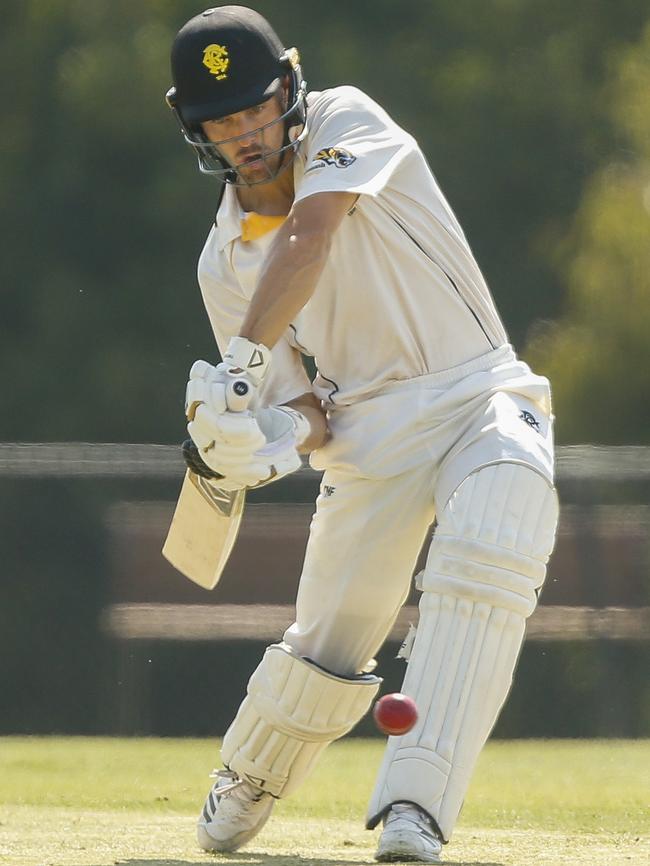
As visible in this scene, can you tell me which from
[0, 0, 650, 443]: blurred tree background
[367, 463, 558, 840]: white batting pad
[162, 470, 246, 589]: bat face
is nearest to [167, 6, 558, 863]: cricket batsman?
[367, 463, 558, 840]: white batting pad

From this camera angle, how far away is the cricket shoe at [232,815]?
3275 millimetres

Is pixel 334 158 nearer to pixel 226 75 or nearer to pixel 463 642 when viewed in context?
pixel 226 75

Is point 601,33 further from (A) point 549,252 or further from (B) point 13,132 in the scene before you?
(B) point 13,132

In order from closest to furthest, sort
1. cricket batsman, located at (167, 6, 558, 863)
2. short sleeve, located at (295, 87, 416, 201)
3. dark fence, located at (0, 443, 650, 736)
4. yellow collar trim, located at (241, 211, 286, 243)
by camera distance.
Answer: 1. cricket batsman, located at (167, 6, 558, 863)
2. short sleeve, located at (295, 87, 416, 201)
3. yellow collar trim, located at (241, 211, 286, 243)
4. dark fence, located at (0, 443, 650, 736)

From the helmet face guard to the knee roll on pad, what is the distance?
871 mm

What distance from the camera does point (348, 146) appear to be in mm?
2979

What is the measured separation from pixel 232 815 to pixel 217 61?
1373 mm

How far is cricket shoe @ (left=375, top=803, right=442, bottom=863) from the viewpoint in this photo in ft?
8.88

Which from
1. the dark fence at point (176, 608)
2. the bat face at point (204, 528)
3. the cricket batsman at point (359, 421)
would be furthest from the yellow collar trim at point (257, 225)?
the dark fence at point (176, 608)

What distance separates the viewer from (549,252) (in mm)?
12945

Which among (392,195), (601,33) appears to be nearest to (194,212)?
(601,33)

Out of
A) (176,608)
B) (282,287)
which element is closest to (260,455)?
(282,287)

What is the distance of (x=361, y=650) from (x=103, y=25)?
11122mm

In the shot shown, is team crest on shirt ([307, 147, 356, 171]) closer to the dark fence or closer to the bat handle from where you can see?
the bat handle
